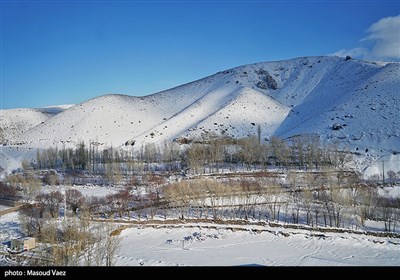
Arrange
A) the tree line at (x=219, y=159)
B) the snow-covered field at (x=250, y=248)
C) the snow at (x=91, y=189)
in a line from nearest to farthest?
the snow-covered field at (x=250, y=248) → the snow at (x=91, y=189) → the tree line at (x=219, y=159)

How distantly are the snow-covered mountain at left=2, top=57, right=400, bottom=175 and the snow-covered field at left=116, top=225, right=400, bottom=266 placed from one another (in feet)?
152

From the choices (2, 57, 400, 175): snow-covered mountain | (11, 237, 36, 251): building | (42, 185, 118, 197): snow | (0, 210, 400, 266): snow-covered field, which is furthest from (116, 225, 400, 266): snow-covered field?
(2, 57, 400, 175): snow-covered mountain

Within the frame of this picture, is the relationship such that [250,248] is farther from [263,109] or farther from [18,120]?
[18,120]

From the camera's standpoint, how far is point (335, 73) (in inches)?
4980

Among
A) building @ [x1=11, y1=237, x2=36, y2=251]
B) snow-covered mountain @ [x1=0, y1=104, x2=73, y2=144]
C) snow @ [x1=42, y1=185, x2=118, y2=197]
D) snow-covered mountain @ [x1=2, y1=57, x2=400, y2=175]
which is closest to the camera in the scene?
building @ [x1=11, y1=237, x2=36, y2=251]

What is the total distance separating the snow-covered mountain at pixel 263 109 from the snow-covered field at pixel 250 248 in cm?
4638

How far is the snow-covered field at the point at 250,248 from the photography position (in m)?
19.7

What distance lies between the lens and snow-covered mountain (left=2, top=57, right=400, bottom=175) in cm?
8068

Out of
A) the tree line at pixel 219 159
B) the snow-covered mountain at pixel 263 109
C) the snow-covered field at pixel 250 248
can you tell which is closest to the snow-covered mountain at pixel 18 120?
the snow-covered mountain at pixel 263 109

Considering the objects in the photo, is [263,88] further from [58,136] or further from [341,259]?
[341,259]

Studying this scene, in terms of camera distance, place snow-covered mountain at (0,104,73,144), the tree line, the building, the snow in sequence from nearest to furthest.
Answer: the building
the snow
the tree line
snow-covered mountain at (0,104,73,144)

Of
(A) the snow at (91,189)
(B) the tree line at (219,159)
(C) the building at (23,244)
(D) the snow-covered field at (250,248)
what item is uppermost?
(B) the tree line at (219,159)

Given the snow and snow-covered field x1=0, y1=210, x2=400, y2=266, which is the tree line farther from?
snow-covered field x1=0, y1=210, x2=400, y2=266

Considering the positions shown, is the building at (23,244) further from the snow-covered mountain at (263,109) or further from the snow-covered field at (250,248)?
the snow-covered mountain at (263,109)
